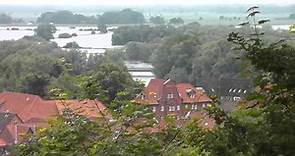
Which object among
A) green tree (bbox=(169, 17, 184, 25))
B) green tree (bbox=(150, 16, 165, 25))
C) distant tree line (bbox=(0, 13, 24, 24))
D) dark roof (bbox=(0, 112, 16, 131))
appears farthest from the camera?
green tree (bbox=(150, 16, 165, 25))

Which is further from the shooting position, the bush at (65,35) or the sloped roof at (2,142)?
the bush at (65,35)

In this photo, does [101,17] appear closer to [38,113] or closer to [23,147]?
[38,113]

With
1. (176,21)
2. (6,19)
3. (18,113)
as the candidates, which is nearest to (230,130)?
(18,113)

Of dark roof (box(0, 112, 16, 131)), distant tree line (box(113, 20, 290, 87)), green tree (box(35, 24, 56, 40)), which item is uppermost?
dark roof (box(0, 112, 16, 131))

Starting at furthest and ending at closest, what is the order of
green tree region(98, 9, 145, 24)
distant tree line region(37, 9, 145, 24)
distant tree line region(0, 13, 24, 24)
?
green tree region(98, 9, 145, 24) < distant tree line region(37, 9, 145, 24) < distant tree line region(0, 13, 24, 24)

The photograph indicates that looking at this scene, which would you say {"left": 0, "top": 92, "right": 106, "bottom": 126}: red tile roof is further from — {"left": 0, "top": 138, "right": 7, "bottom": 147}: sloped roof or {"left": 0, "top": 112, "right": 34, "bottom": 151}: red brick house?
{"left": 0, "top": 138, "right": 7, "bottom": 147}: sloped roof

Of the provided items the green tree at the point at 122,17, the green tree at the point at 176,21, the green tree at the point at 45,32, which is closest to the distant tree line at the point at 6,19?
the green tree at the point at 122,17

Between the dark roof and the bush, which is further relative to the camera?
the bush

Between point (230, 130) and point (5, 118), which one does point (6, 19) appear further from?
point (230, 130)

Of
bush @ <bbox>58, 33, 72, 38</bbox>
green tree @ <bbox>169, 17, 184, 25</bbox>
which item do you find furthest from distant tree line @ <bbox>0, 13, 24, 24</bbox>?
green tree @ <bbox>169, 17, 184, 25</bbox>

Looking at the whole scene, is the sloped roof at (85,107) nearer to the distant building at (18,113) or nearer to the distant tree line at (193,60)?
the distant building at (18,113)
